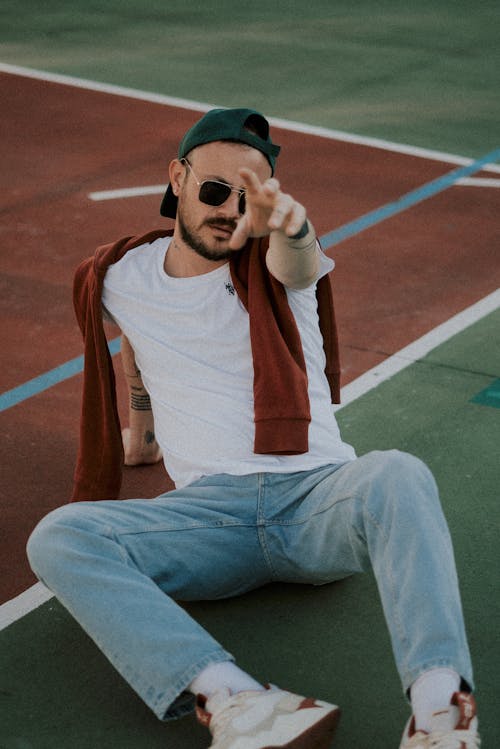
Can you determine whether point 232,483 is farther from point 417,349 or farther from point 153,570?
point 417,349

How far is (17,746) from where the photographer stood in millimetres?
3807

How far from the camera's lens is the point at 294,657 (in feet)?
14.0

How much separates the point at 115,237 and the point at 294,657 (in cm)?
476

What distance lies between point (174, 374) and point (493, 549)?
1.46 metres

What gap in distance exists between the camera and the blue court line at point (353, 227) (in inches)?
249

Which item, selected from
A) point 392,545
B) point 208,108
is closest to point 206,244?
point 392,545

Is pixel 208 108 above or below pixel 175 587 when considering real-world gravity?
below

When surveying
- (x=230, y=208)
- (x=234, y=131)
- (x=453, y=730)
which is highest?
(x=234, y=131)

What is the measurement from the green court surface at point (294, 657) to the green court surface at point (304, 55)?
253 inches

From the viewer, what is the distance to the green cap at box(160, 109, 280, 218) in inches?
174

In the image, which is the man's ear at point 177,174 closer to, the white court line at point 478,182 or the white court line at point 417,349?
the white court line at point 417,349

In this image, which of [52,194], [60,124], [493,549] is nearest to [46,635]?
[493,549]

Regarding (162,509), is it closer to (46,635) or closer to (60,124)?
(46,635)

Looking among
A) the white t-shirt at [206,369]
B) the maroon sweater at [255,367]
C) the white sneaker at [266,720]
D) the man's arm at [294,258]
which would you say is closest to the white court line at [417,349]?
the maroon sweater at [255,367]
